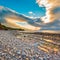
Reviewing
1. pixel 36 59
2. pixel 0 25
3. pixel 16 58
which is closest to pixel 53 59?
pixel 36 59

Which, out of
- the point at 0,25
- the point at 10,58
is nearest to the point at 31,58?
the point at 10,58

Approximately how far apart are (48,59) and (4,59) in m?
4.41

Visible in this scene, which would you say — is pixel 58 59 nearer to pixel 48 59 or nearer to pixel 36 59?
pixel 48 59

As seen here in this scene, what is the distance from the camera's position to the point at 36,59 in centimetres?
1789

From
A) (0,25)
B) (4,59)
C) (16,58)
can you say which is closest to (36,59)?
(16,58)

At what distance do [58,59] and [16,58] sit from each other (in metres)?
4.50

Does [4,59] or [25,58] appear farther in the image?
[25,58]

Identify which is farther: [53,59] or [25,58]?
[53,59]

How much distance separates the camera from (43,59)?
1820cm

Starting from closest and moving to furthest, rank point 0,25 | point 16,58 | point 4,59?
point 4,59 → point 16,58 → point 0,25

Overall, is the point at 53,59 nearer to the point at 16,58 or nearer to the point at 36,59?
the point at 36,59

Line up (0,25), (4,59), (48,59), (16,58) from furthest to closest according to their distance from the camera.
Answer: (0,25), (48,59), (16,58), (4,59)

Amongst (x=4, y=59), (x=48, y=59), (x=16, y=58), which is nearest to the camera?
(x=4, y=59)

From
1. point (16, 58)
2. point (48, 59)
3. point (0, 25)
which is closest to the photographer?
point (16, 58)
